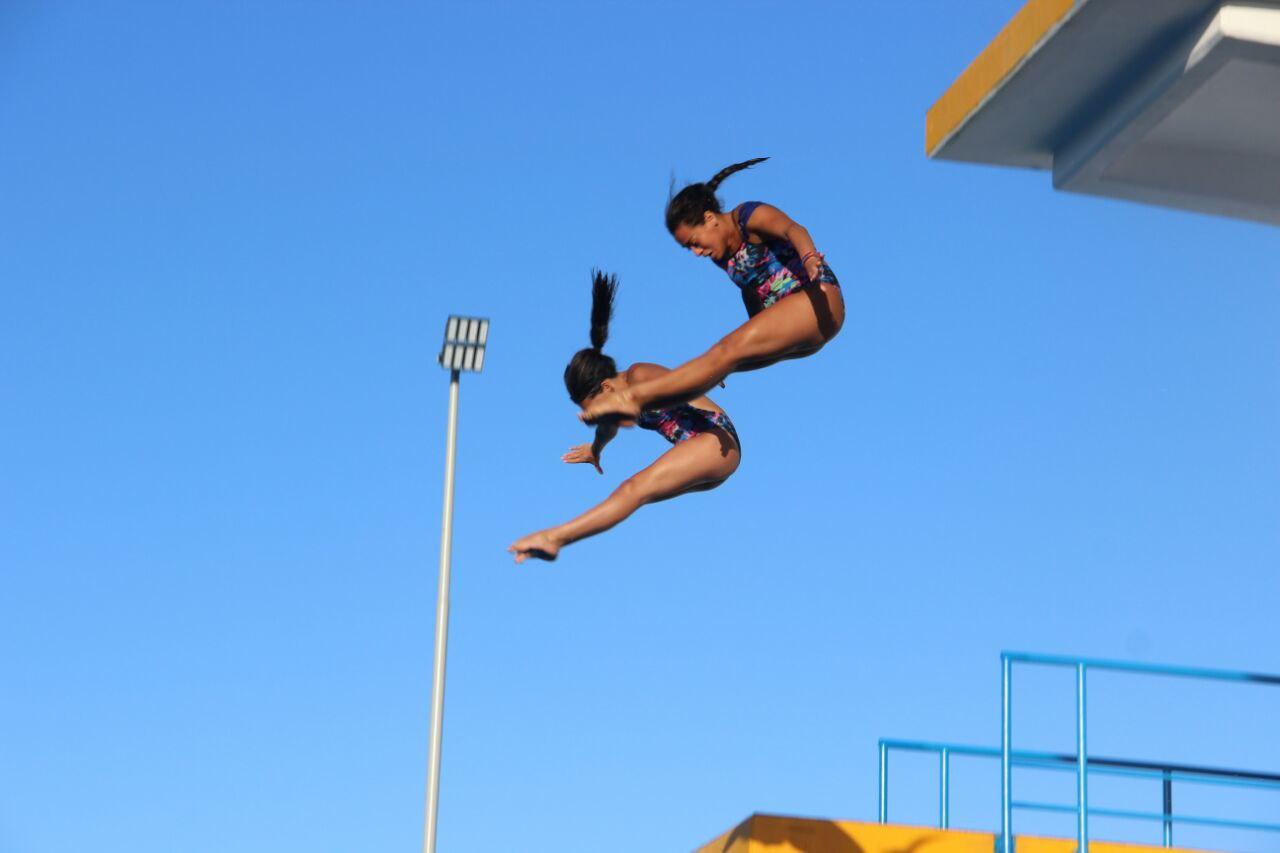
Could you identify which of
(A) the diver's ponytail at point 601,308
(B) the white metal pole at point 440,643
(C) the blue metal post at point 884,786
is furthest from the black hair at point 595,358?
(B) the white metal pole at point 440,643

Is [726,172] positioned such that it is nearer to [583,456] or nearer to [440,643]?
[583,456]

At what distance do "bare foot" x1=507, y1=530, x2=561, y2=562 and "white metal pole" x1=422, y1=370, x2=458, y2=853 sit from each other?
832 centimetres

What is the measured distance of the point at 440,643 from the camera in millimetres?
19219

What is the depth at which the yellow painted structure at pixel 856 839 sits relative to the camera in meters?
10.7

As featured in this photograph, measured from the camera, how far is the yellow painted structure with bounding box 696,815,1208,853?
10727 mm

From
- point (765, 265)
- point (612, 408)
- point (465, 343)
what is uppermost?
point (465, 343)

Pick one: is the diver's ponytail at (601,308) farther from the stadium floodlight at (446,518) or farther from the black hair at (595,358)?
the stadium floodlight at (446,518)

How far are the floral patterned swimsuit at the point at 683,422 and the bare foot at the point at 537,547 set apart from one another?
3.81 ft

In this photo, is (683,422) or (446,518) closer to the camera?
(683,422)

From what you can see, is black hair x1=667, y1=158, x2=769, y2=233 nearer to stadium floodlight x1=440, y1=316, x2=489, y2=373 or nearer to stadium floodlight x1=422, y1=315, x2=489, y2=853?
stadium floodlight x1=422, y1=315, x2=489, y2=853

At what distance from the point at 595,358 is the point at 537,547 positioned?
111 centimetres

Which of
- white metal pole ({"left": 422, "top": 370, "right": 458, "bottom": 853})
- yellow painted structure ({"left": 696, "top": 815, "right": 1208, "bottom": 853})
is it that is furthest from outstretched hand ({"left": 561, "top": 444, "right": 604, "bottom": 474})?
white metal pole ({"left": 422, "top": 370, "right": 458, "bottom": 853})

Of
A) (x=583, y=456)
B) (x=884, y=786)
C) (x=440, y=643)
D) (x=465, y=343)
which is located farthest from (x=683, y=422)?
(x=465, y=343)

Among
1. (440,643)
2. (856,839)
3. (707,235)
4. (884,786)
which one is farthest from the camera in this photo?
(440,643)
